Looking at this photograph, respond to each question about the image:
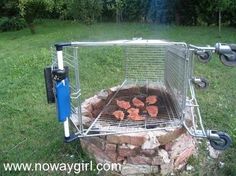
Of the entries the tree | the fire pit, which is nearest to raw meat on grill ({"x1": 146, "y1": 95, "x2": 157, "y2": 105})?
the fire pit

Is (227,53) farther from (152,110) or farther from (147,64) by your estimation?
(147,64)

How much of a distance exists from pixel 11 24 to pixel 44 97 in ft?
24.3

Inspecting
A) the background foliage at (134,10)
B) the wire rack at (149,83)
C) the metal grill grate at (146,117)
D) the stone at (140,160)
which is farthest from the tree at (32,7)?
the stone at (140,160)

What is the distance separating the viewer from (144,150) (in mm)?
2836

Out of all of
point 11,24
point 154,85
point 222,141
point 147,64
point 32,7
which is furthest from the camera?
point 11,24

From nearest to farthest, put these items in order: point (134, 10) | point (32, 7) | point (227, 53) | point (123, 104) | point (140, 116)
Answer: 1. point (227, 53)
2. point (140, 116)
3. point (123, 104)
4. point (32, 7)
5. point (134, 10)

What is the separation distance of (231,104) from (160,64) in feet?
2.90

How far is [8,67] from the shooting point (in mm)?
6109

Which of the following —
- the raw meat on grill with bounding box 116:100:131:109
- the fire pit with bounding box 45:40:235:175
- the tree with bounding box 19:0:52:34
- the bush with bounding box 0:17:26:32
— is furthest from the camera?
the bush with bounding box 0:17:26:32

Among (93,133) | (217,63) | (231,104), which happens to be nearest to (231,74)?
(217,63)

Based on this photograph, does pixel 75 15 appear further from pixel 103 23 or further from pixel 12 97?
pixel 12 97

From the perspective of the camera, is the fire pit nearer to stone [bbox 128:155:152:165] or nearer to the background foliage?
stone [bbox 128:155:152:165]

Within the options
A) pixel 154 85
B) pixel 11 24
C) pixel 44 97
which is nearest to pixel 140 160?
pixel 154 85

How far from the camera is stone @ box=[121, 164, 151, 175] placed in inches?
114
